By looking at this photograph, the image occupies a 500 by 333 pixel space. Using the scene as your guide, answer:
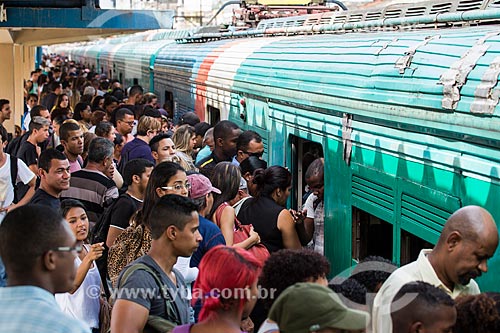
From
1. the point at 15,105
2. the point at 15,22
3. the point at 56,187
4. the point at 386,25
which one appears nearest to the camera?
the point at 56,187

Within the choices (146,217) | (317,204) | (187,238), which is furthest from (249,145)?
(187,238)

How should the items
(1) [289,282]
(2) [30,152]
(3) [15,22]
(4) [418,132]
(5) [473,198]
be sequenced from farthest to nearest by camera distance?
(3) [15,22], (2) [30,152], (4) [418,132], (5) [473,198], (1) [289,282]

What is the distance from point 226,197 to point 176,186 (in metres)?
0.89

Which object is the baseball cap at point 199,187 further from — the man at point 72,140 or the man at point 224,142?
the man at point 72,140

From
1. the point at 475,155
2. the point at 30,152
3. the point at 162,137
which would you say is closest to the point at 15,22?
the point at 30,152

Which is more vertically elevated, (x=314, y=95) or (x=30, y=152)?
(x=314, y=95)

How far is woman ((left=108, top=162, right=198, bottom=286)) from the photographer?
16.4 ft

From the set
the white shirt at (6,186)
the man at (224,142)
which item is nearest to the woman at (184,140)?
the man at (224,142)

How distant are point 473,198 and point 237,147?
3.53m

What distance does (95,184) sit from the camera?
7.19m

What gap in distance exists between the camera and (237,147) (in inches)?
306

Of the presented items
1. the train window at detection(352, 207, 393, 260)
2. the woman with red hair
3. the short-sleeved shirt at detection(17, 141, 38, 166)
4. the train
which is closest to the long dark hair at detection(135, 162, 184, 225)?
the train

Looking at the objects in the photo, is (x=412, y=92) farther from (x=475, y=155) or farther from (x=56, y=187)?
(x=56, y=187)

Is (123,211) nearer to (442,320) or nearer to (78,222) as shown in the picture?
(78,222)
